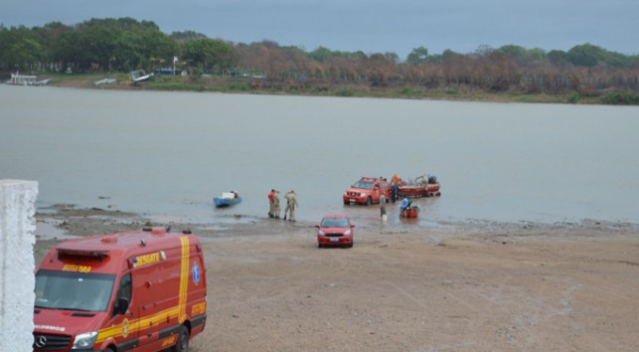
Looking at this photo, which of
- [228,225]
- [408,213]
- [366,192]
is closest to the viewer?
[228,225]

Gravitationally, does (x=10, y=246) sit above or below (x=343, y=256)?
above

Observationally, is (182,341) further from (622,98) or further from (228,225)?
(622,98)

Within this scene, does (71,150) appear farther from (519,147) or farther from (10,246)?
(10,246)

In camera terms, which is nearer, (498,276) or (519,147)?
(498,276)

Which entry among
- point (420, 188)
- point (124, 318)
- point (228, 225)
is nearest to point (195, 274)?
point (124, 318)

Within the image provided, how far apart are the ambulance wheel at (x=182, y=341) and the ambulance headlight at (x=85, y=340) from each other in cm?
260

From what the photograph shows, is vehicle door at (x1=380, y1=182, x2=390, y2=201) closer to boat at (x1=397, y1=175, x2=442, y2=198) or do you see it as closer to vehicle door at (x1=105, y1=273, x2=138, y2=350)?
boat at (x1=397, y1=175, x2=442, y2=198)

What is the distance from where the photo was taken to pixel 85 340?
12945 mm

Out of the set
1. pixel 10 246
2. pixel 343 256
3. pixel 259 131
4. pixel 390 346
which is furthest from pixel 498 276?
pixel 259 131

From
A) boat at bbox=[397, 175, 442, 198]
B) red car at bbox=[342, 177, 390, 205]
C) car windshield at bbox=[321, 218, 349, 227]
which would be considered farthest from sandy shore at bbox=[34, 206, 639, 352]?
boat at bbox=[397, 175, 442, 198]

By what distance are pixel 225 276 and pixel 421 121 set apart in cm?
12231

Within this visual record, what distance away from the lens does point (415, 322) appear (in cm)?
1945

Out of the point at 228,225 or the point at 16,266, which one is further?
the point at 228,225

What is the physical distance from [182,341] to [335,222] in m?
17.1
